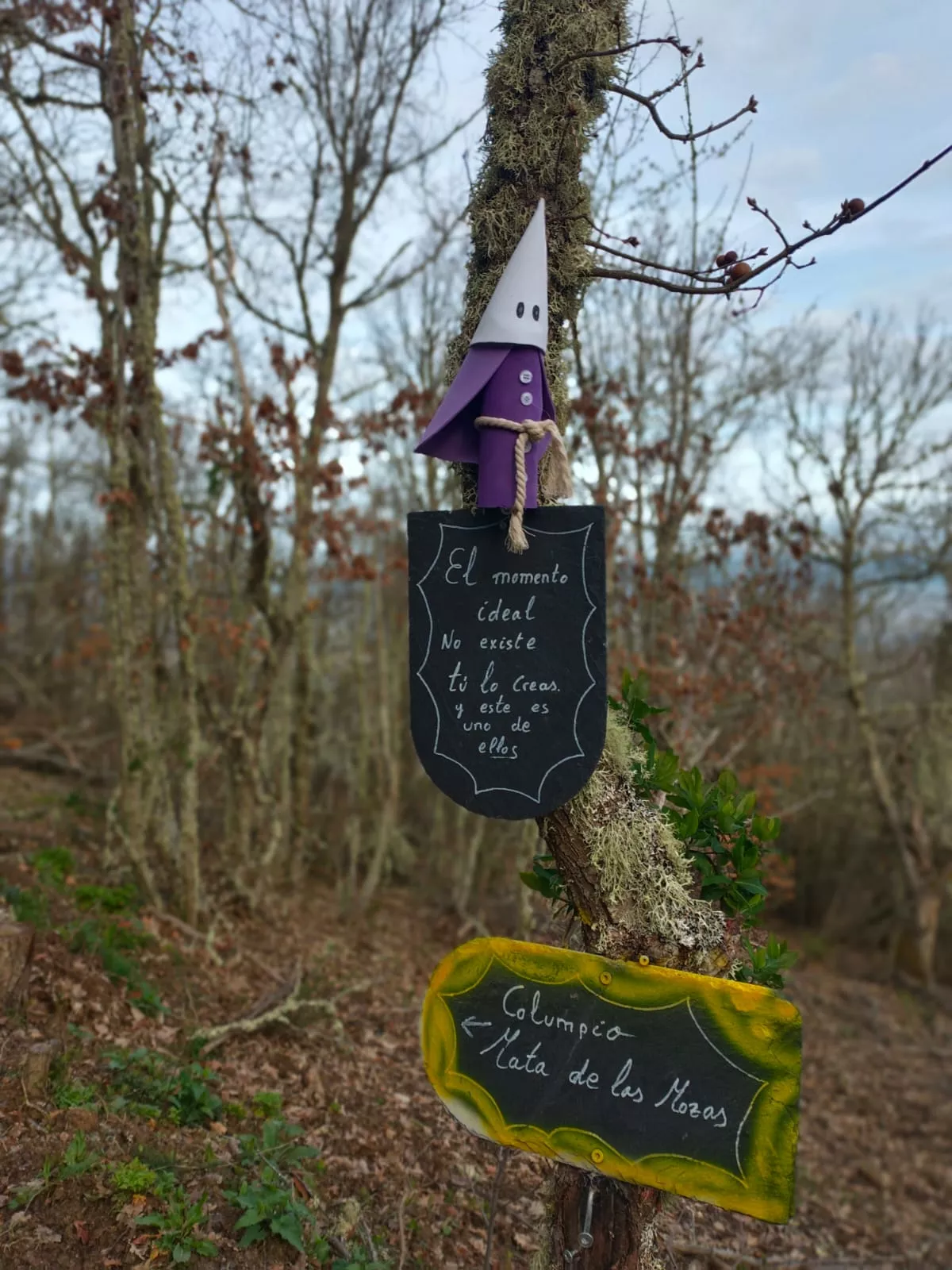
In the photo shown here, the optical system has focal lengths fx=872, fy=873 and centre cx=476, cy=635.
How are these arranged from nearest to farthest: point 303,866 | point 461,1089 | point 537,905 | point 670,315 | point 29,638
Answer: point 461,1089, point 537,905, point 670,315, point 303,866, point 29,638

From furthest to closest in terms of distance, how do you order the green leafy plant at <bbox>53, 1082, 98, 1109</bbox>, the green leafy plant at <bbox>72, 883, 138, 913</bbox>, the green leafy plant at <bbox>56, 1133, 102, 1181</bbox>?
the green leafy plant at <bbox>72, 883, 138, 913</bbox>
the green leafy plant at <bbox>53, 1082, 98, 1109</bbox>
the green leafy plant at <bbox>56, 1133, 102, 1181</bbox>

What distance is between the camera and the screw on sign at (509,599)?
6.95 feet

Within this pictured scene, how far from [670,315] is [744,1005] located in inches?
264

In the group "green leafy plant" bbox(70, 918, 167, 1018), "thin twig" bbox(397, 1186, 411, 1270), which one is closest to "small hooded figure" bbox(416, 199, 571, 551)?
"thin twig" bbox(397, 1186, 411, 1270)

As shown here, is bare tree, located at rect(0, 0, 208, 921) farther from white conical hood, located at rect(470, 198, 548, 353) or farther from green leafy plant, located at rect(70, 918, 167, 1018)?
white conical hood, located at rect(470, 198, 548, 353)

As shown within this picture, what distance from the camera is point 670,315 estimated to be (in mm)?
7586

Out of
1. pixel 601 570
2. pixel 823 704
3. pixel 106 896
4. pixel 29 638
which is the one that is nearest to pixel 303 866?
pixel 106 896

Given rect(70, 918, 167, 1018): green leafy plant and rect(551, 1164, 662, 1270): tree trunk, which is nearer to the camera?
rect(551, 1164, 662, 1270): tree trunk

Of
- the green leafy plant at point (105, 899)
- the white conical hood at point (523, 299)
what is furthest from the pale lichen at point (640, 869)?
the green leafy plant at point (105, 899)

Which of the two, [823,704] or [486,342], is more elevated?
[486,342]

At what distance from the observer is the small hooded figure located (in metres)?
2.13

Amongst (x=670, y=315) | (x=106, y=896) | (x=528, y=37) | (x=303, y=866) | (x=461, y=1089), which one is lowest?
(x=303, y=866)

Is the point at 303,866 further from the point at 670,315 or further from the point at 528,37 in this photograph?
the point at 528,37

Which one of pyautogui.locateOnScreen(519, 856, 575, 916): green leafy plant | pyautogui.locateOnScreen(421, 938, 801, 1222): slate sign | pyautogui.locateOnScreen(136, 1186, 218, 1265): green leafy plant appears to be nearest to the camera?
pyautogui.locateOnScreen(421, 938, 801, 1222): slate sign
